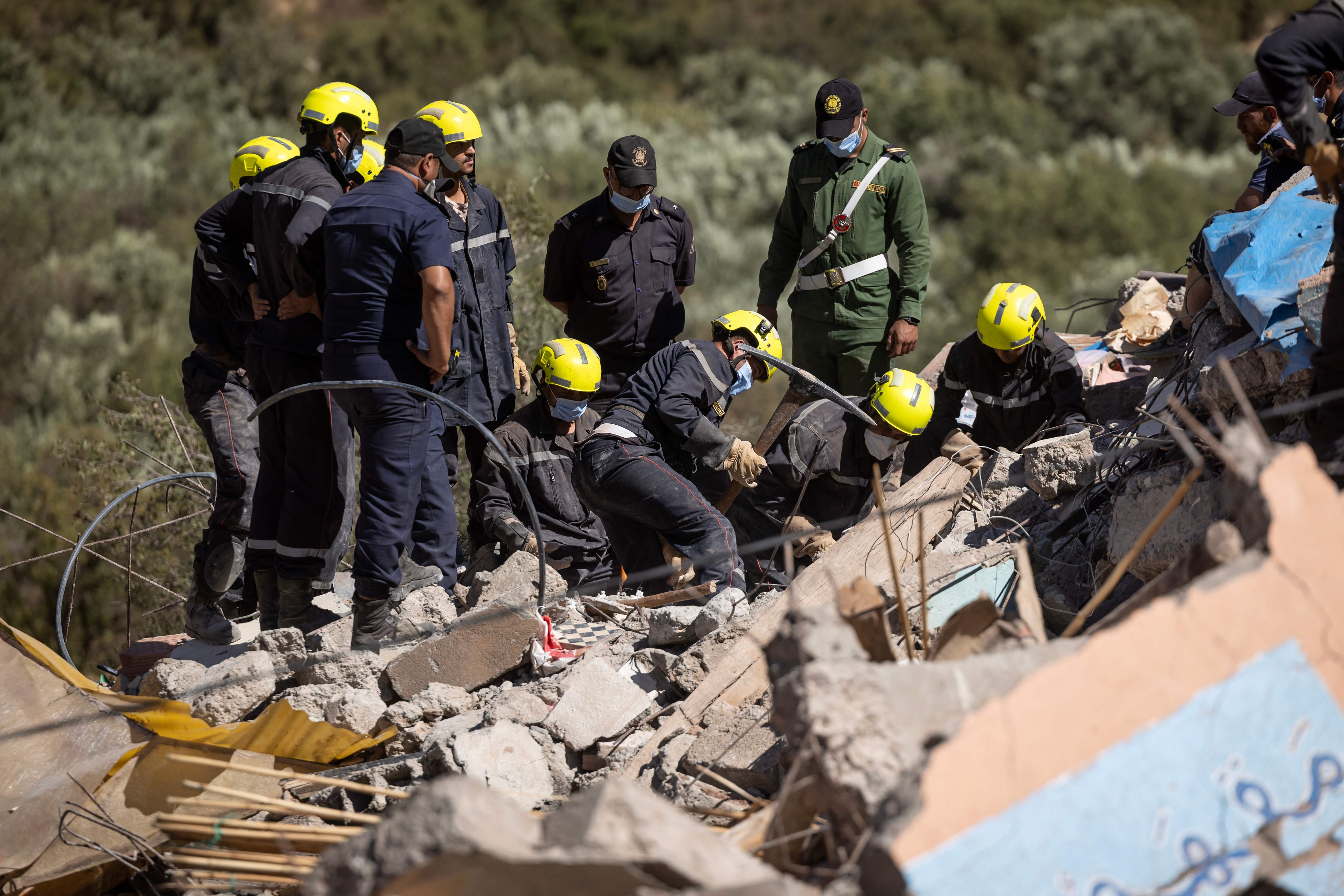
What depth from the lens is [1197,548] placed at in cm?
309

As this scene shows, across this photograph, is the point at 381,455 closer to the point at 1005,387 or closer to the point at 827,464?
the point at 827,464

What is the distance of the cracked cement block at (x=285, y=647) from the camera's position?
518cm

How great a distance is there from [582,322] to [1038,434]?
2658mm

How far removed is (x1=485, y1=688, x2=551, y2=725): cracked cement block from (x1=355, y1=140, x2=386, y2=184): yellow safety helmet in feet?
9.04

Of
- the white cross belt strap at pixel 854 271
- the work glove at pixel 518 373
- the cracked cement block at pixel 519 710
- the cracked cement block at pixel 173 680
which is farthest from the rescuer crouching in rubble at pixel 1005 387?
the cracked cement block at pixel 173 680

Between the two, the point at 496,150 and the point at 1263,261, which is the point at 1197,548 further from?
the point at 496,150

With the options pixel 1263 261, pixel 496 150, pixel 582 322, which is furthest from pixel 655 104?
pixel 1263 261

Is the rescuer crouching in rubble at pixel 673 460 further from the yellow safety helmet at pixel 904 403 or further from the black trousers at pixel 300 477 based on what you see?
the black trousers at pixel 300 477

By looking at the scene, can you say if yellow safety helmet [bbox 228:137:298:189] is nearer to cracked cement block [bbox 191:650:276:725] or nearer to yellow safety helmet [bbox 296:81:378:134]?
yellow safety helmet [bbox 296:81:378:134]

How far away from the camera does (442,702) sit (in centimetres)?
483

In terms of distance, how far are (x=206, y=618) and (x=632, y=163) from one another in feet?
11.3

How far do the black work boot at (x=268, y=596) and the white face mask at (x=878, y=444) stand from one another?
122 inches

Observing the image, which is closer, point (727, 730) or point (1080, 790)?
point (1080, 790)

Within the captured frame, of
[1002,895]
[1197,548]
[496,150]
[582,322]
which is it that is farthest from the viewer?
[496,150]
